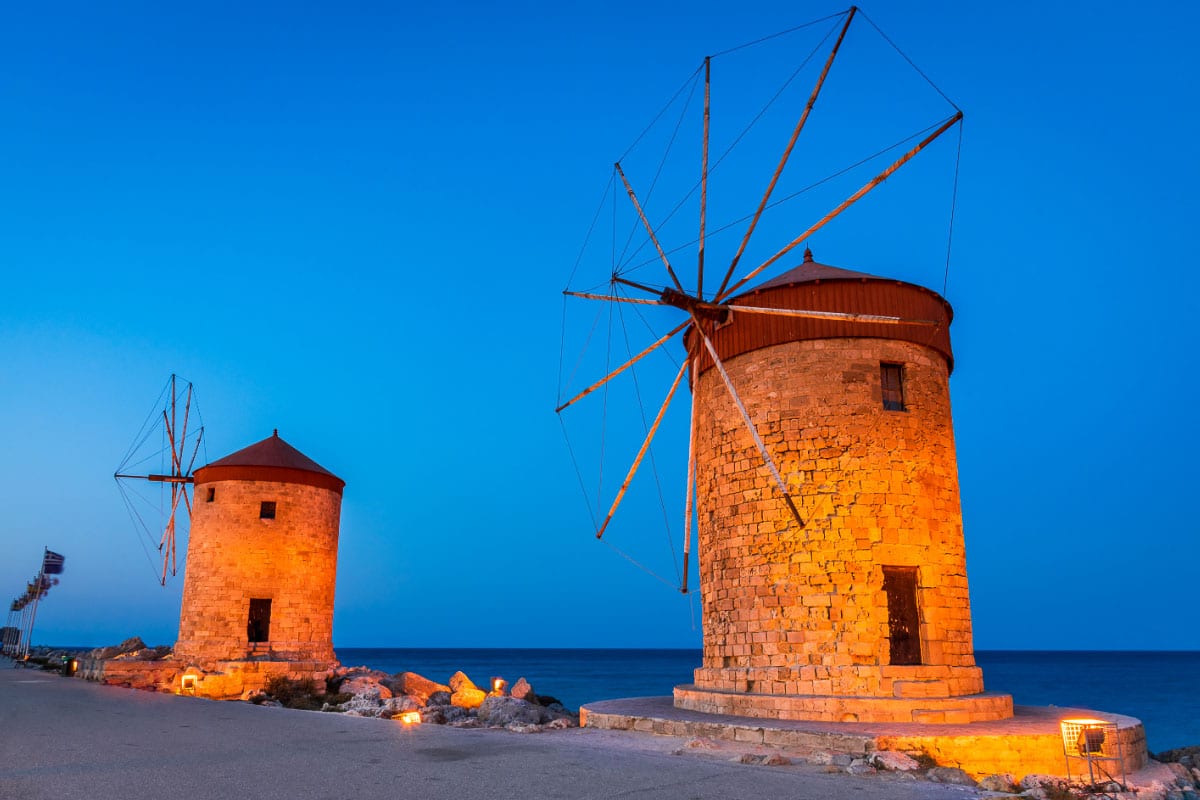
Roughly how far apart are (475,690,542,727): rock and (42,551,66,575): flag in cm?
2903

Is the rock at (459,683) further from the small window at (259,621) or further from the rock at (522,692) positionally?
the small window at (259,621)

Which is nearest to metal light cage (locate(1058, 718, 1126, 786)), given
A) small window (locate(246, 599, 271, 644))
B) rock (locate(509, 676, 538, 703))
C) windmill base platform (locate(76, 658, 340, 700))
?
rock (locate(509, 676, 538, 703))

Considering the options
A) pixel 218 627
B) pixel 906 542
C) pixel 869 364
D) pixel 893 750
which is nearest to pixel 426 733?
pixel 893 750

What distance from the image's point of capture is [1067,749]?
9219 mm

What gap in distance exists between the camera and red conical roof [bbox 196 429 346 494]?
23297 mm

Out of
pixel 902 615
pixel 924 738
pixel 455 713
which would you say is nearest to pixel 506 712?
pixel 455 713

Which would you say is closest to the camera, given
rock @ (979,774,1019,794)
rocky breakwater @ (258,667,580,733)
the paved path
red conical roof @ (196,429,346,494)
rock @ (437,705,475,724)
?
the paved path

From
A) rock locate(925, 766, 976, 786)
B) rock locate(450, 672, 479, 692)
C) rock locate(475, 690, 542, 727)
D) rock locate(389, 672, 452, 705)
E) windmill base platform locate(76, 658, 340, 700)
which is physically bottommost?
rock locate(389, 672, 452, 705)

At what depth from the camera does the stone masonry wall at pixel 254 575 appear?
72.5 feet

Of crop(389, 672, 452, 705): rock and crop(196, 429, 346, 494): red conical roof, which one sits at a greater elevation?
crop(196, 429, 346, 494): red conical roof

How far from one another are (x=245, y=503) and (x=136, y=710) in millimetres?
11795

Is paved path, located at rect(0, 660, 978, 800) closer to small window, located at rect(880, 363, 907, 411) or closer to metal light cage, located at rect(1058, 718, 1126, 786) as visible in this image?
metal light cage, located at rect(1058, 718, 1126, 786)

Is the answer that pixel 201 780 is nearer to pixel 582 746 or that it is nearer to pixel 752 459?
pixel 582 746

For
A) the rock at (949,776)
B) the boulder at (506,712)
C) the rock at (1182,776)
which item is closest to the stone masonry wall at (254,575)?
the boulder at (506,712)
